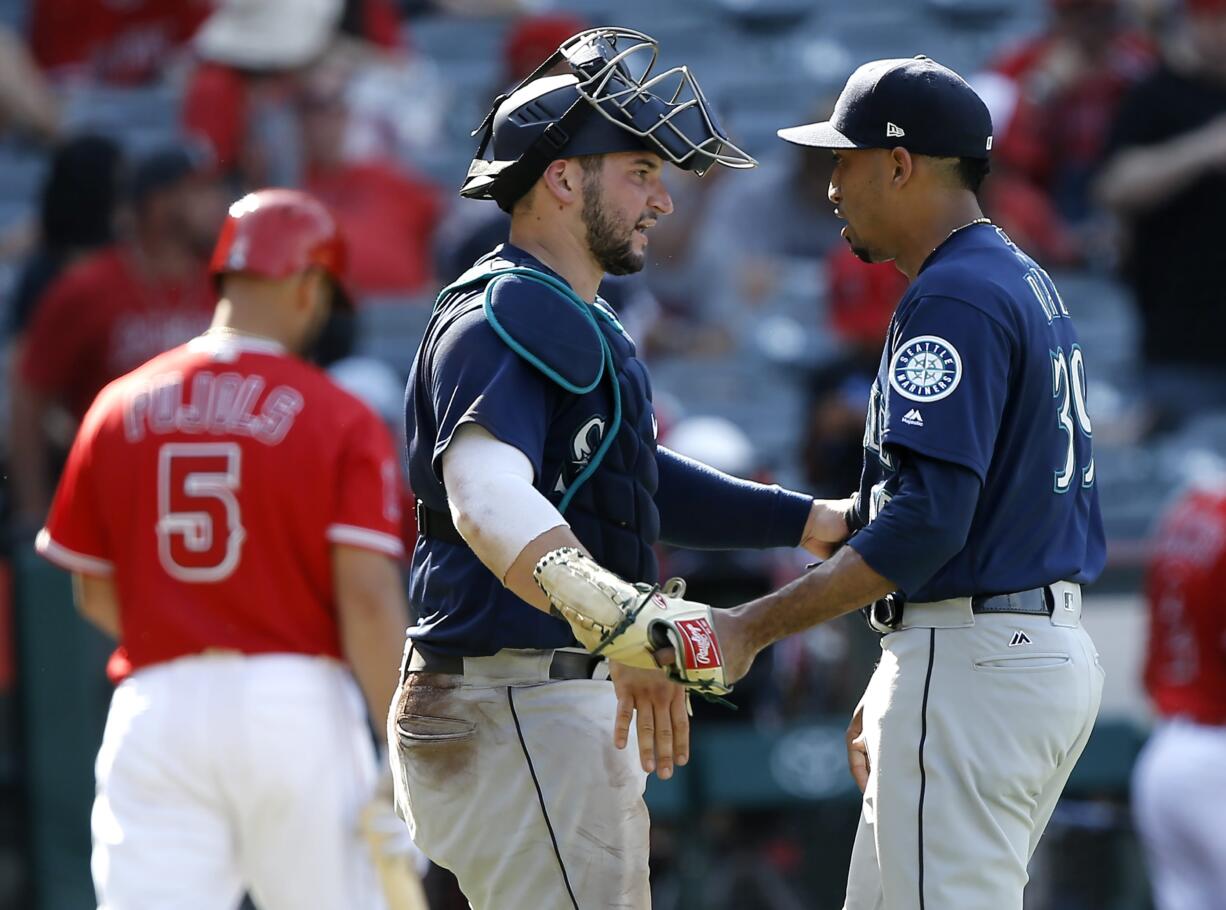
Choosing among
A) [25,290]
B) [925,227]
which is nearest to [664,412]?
[25,290]

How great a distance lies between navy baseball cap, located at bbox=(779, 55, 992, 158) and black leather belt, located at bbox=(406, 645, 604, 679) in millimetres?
1040

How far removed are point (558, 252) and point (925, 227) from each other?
684 mm

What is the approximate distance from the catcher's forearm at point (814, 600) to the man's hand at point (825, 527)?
481 mm

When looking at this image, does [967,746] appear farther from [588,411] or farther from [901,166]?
[901,166]

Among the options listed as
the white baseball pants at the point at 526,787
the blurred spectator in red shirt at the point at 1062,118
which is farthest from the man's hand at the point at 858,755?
the blurred spectator in red shirt at the point at 1062,118

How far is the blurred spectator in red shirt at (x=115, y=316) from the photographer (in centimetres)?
696

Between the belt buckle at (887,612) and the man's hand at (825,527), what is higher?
the man's hand at (825,527)

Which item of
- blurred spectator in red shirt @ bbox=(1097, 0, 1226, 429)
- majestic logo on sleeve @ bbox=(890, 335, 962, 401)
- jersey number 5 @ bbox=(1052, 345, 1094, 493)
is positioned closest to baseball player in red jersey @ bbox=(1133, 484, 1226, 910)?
blurred spectator in red shirt @ bbox=(1097, 0, 1226, 429)

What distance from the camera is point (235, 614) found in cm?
452

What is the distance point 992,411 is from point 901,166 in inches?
20.8

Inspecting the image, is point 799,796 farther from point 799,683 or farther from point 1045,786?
point 1045,786

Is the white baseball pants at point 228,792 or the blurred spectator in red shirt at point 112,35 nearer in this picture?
the white baseball pants at point 228,792

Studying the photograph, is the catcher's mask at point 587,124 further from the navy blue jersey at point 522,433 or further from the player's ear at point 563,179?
the navy blue jersey at point 522,433

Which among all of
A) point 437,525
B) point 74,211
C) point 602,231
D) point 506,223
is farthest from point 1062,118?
point 437,525
